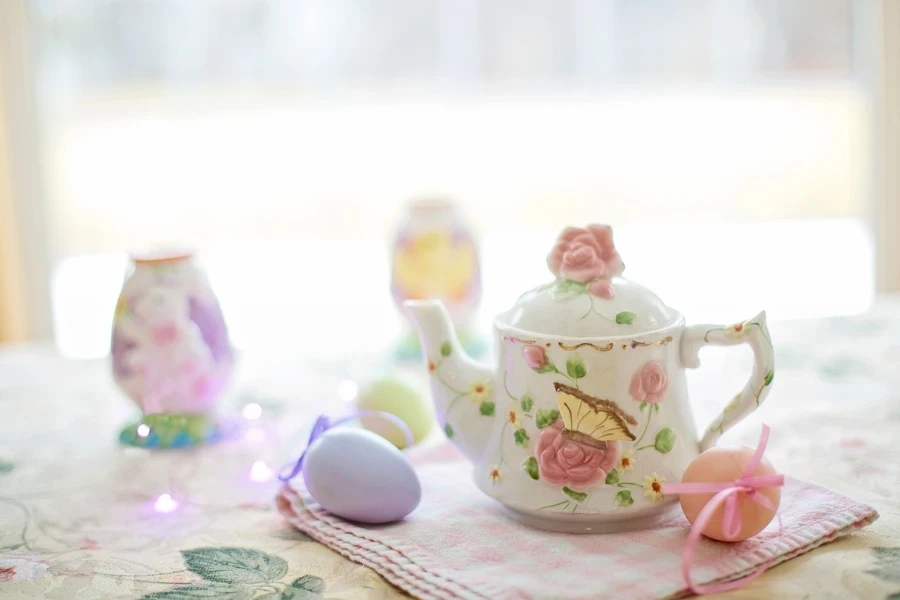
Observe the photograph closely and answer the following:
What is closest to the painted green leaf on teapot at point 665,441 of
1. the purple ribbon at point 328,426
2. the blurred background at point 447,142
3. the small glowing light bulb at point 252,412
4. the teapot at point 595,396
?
the teapot at point 595,396

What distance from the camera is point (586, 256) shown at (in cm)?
73

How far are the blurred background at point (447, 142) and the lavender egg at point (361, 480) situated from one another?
69.6 inches

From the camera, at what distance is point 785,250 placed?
11.6 ft

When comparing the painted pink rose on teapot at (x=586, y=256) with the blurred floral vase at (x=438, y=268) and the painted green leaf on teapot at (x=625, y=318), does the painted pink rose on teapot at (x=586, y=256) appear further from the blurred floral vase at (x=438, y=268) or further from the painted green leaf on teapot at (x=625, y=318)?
the blurred floral vase at (x=438, y=268)

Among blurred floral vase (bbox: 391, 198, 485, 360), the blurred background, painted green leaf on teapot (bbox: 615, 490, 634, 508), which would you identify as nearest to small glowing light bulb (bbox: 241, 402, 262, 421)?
blurred floral vase (bbox: 391, 198, 485, 360)

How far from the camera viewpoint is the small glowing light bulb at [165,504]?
82 centimetres

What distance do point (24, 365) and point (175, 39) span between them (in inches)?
80.9

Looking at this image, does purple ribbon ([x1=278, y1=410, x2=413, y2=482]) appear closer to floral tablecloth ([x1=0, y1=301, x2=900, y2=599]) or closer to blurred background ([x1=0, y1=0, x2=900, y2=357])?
floral tablecloth ([x1=0, y1=301, x2=900, y2=599])

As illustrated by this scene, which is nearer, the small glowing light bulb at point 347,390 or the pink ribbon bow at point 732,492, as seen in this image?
the pink ribbon bow at point 732,492

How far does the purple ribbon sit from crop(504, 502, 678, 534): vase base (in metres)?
0.21

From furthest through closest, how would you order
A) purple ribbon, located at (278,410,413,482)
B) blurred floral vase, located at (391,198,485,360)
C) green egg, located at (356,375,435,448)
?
blurred floral vase, located at (391,198,485,360)
green egg, located at (356,375,435,448)
purple ribbon, located at (278,410,413,482)

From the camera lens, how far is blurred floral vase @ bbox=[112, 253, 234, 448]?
3.29ft

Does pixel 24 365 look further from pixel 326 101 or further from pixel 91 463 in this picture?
pixel 326 101

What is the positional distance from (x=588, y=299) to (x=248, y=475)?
39cm
